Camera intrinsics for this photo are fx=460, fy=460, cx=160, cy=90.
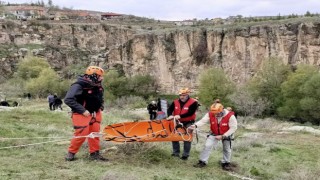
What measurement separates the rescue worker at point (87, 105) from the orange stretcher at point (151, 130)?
70cm

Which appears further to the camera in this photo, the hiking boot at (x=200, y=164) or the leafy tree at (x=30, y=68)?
the leafy tree at (x=30, y=68)

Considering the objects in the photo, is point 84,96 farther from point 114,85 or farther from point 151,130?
point 114,85

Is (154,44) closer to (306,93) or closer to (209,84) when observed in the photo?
(209,84)

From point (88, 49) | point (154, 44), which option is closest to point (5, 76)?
point (88, 49)

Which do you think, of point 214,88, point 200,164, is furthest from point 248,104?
point 200,164

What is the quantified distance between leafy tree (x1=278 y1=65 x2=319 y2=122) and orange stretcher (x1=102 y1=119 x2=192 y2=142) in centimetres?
3220

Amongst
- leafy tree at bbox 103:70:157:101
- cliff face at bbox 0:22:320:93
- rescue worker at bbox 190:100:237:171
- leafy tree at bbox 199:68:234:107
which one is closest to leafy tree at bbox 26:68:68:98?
leafy tree at bbox 103:70:157:101

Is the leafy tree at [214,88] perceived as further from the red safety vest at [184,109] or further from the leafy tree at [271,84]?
the red safety vest at [184,109]

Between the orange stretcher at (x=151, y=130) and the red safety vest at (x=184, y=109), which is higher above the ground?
the red safety vest at (x=184, y=109)

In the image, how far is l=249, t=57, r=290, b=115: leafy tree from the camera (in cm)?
4641

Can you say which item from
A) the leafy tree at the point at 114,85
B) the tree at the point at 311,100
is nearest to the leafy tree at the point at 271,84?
the tree at the point at 311,100

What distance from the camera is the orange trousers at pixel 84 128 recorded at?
27.7 feet

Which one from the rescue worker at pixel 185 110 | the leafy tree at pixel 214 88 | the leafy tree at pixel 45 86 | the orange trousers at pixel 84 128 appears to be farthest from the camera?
the leafy tree at pixel 45 86

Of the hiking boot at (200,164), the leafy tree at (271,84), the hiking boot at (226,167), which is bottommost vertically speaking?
the leafy tree at (271,84)
